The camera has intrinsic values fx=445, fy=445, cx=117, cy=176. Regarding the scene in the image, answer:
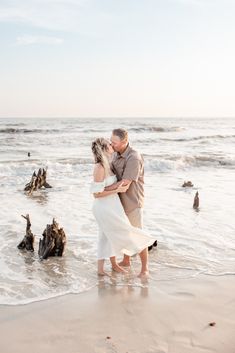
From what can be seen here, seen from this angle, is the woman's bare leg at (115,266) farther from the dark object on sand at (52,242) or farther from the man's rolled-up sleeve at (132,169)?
the man's rolled-up sleeve at (132,169)

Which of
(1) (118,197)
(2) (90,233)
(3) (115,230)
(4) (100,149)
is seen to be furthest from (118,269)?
(2) (90,233)

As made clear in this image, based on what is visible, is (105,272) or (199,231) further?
(199,231)

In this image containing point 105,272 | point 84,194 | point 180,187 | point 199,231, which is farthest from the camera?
point 180,187

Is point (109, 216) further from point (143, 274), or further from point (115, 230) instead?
point (143, 274)

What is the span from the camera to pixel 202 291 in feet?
18.1

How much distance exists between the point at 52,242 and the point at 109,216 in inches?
56.2

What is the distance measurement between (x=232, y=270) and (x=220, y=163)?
18.3 m

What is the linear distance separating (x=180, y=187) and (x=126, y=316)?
32.6 feet

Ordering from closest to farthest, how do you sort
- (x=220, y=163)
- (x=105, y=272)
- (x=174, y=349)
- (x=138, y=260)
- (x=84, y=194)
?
1. (x=174, y=349)
2. (x=105, y=272)
3. (x=138, y=260)
4. (x=84, y=194)
5. (x=220, y=163)

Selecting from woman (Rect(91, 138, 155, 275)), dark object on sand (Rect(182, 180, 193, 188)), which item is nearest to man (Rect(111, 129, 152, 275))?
woman (Rect(91, 138, 155, 275))

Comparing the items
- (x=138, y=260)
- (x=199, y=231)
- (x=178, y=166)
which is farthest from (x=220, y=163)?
(x=138, y=260)

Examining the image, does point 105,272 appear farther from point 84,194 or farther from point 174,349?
point 84,194

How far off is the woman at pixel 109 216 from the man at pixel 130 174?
11cm

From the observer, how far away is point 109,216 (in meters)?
5.87
